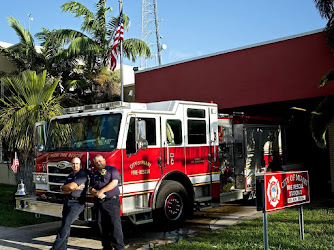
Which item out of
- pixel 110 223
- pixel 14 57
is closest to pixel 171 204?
pixel 110 223

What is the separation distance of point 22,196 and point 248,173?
5.81 metres

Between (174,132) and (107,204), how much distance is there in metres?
2.75

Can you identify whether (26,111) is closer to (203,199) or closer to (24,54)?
(203,199)

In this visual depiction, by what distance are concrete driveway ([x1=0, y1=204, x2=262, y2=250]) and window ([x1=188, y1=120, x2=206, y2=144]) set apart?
6.34 feet

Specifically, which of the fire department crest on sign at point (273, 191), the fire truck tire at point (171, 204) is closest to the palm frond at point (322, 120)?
the fire truck tire at point (171, 204)

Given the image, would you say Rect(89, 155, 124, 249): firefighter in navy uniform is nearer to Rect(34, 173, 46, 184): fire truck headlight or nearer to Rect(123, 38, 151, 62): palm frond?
Rect(34, 173, 46, 184): fire truck headlight

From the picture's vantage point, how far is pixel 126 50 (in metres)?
19.8

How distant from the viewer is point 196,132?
29.6ft

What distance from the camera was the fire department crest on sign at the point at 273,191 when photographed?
19.4ft

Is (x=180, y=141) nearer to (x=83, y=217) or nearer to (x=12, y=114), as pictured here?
(x=83, y=217)

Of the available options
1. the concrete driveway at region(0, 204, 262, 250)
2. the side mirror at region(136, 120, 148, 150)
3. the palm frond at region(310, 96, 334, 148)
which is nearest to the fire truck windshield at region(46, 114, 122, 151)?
the side mirror at region(136, 120, 148, 150)

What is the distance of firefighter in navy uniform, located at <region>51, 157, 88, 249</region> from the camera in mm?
6227

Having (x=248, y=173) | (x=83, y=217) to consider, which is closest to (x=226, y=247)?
(x=83, y=217)

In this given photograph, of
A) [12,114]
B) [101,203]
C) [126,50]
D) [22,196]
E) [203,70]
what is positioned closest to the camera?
[101,203]
